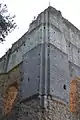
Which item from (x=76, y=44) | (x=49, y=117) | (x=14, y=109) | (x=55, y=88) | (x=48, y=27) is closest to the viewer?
(x=49, y=117)

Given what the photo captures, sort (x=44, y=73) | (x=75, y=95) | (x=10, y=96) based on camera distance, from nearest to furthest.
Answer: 1. (x=44, y=73)
2. (x=75, y=95)
3. (x=10, y=96)

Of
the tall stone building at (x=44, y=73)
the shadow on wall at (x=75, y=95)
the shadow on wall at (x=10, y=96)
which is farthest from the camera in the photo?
the shadow on wall at (x=10, y=96)

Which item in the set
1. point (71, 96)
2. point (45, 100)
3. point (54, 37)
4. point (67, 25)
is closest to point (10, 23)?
point (45, 100)

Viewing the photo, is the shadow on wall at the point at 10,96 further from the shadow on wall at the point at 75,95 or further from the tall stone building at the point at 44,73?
the shadow on wall at the point at 75,95

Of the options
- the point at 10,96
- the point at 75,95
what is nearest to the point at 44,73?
the point at 75,95

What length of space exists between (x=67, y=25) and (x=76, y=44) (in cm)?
129

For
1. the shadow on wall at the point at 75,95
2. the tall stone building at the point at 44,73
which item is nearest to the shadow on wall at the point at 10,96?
the tall stone building at the point at 44,73

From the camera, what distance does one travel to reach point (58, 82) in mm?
12422

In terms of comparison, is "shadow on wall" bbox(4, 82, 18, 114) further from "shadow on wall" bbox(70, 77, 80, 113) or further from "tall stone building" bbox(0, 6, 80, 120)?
"shadow on wall" bbox(70, 77, 80, 113)

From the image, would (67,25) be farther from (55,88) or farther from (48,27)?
(55,88)

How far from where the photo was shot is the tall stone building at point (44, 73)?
38.1ft

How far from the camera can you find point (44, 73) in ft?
39.9

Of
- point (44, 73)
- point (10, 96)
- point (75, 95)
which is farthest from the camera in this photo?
point (10, 96)

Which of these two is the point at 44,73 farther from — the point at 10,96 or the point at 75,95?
the point at 10,96
